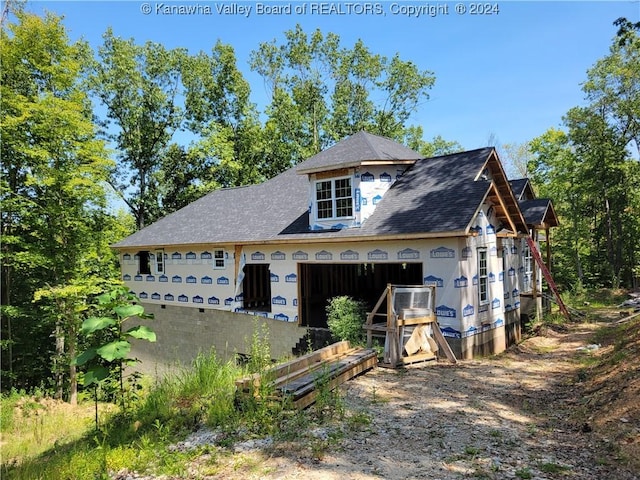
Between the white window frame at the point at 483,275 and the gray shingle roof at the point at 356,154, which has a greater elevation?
the gray shingle roof at the point at 356,154

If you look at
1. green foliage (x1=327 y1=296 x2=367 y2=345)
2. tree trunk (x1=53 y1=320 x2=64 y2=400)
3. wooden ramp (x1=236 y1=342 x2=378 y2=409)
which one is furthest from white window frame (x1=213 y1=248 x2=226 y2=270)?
wooden ramp (x1=236 y1=342 x2=378 y2=409)

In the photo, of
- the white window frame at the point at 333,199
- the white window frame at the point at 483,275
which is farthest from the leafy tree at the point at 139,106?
the white window frame at the point at 483,275

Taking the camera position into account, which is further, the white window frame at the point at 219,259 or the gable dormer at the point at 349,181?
the white window frame at the point at 219,259

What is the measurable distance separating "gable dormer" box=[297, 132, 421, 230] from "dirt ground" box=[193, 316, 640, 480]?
19.1 ft

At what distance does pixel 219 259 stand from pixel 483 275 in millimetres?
9936

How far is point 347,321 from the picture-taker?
1161 centimetres

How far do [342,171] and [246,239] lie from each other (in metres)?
4.38

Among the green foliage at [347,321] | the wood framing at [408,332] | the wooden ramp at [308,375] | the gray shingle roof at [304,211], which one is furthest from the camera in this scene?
the gray shingle roof at [304,211]

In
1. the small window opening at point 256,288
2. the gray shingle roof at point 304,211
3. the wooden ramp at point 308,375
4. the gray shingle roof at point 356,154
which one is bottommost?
the wooden ramp at point 308,375

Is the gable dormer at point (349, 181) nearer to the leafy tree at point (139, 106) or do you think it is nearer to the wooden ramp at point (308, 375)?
the wooden ramp at point (308, 375)

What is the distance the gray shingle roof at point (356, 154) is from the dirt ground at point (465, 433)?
7066 millimetres

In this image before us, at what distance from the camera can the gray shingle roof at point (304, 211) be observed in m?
11.6

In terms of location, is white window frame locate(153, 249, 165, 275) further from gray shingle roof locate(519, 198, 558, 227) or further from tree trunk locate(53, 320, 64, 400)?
gray shingle roof locate(519, 198, 558, 227)

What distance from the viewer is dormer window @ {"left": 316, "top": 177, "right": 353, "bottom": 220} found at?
13.6 m
